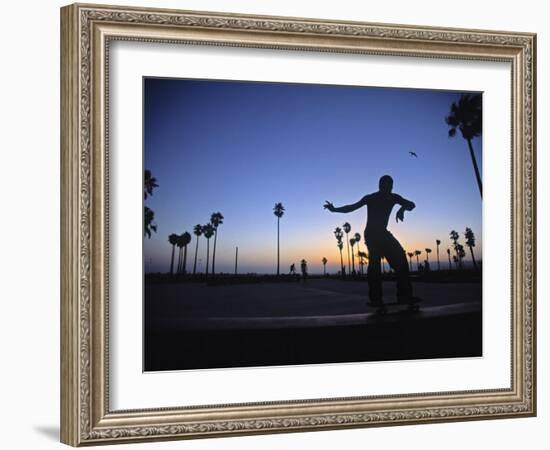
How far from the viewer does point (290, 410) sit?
14.4ft

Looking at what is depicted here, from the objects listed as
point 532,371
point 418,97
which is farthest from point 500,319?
point 418,97

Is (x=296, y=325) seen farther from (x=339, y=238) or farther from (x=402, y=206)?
(x=402, y=206)

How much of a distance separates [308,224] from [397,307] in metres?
0.52

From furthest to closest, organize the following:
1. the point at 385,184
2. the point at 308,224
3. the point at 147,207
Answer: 1. the point at 385,184
2. the point at 308,224
3. the point at 147,207

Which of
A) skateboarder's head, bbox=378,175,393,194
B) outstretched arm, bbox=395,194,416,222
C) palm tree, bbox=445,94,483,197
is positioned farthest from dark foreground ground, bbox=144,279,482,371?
palm tree, bbox=445,94,483,197

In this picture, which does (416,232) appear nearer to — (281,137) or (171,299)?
(281,137)

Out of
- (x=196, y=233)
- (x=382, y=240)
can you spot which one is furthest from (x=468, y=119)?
(x=196, y=233)

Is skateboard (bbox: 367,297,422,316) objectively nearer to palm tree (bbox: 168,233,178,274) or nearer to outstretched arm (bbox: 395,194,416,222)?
outstretched arm (bbox: 395,194,416,222)

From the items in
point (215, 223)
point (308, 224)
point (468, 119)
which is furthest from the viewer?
point (468, 119)

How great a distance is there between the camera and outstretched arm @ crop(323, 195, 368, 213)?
4500mm

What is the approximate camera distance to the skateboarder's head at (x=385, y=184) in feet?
15.0

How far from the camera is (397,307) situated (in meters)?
4.59

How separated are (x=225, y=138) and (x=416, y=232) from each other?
0.91 meters

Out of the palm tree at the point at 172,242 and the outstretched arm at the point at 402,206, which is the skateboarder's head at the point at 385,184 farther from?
the palm tree at the point at 172,242
